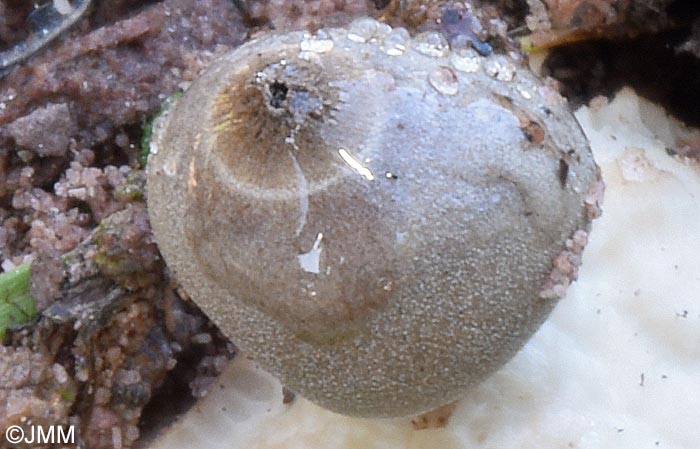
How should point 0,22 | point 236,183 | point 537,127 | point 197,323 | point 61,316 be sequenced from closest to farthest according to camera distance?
point 236,183, point 537,127, point 61,316, point 197,323, point 0,22

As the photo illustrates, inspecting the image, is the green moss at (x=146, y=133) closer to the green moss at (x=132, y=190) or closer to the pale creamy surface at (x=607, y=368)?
the green moss at (x=132, y=190)

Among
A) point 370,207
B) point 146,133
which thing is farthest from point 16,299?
point 370,207

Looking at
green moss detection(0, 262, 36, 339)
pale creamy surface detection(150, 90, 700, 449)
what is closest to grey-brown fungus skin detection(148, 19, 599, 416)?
pale creamy surface detection(150, 90, 700, 449)

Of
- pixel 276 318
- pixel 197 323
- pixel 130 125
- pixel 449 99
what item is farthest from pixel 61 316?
pixel 449 99

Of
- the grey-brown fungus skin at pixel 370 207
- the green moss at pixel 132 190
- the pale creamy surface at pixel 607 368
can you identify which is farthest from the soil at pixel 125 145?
the grey-brown fungus skin at pixel 370 207

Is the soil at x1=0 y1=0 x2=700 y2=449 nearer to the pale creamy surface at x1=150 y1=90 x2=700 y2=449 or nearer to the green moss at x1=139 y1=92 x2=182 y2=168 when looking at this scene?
the green moss at x1=139 y1=92 x2=182 y2=168

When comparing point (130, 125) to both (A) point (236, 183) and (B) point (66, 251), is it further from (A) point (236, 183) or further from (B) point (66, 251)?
(A) point (236, 183)
